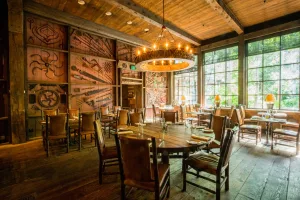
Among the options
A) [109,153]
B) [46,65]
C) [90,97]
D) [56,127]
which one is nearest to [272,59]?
[109,153]

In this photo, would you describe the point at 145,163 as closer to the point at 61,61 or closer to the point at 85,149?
the point at 85,149

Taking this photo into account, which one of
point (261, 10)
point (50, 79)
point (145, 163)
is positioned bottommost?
point (145, 163)

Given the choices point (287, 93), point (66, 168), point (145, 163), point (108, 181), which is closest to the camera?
point (145, 163)

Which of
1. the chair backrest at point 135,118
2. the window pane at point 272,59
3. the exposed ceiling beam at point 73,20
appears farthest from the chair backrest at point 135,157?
the window pane at point 272,59

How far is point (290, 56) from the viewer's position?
5133 mm

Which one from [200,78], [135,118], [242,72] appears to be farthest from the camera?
[200,78]

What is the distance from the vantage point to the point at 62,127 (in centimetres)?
344

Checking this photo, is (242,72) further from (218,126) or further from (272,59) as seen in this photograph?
(218,126)

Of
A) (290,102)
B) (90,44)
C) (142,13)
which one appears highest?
(142,13)

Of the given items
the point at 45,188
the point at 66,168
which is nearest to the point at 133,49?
the point at 66,168

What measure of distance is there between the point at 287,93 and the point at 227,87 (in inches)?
75.7

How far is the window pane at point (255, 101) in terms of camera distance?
577 cm

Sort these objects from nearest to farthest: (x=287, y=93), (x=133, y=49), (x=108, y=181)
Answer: (x=108, y=181), (x=287, y=93), (x=133, y=49)

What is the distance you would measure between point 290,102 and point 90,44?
23.3 feet
